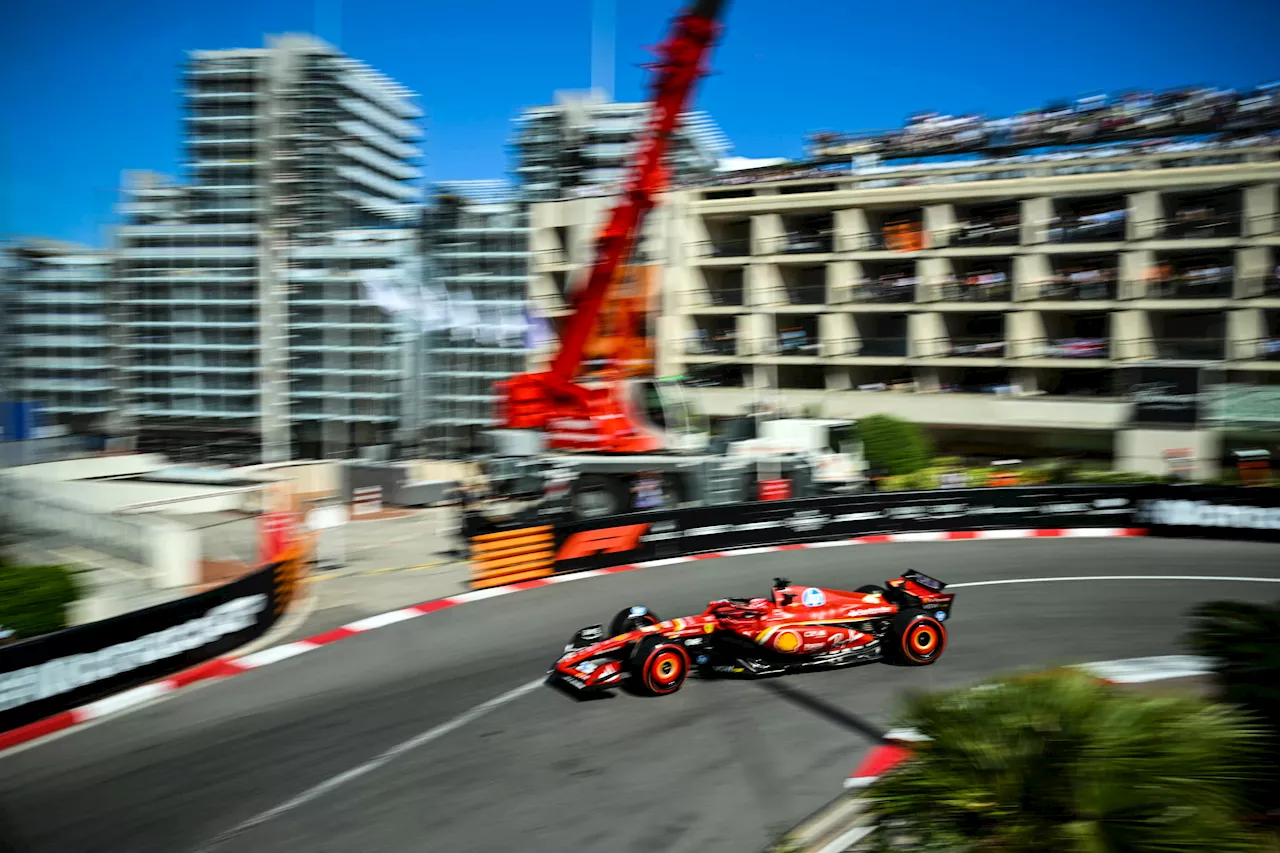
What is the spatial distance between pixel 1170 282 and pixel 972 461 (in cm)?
858

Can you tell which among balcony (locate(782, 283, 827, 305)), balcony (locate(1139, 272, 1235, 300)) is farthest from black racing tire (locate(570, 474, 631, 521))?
balcony (locate(1139, 272, 1235, 300))

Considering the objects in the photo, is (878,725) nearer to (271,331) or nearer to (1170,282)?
(1170,282)

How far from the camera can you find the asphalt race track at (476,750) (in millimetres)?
6711

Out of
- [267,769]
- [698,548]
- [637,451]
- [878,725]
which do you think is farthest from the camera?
[637,451]

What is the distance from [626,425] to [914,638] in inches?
414

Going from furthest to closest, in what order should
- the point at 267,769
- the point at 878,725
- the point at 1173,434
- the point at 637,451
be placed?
the point at 1173,434 → the point at 637,451 → the point at 878,725 → the point at 267,769

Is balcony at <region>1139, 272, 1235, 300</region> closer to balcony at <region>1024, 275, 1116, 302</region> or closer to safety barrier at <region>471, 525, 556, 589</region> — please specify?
balcony at <region>1024, 275, 1116, 302</region>

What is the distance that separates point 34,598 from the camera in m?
9.84

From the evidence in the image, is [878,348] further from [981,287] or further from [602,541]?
[602,541]

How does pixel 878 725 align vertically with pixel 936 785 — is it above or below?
below

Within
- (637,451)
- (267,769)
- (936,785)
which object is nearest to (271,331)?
(637,451)

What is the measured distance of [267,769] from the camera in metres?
7.75

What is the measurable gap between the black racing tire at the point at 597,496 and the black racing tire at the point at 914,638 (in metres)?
9.80

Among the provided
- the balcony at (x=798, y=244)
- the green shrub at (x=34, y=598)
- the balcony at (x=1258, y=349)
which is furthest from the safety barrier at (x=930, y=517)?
the balcony at (x=798, y=244)
